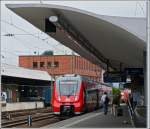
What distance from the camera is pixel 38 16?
57.8 ft

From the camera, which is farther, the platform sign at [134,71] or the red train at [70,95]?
the red train at [70,95]

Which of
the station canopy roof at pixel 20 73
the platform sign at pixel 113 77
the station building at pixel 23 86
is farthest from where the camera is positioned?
the station canopy roof at pixel 20 73

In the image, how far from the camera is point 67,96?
3500cm

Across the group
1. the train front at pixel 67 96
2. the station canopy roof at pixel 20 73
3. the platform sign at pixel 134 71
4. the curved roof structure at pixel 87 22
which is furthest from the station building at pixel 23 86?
the curved roof structure at pixel 87 22

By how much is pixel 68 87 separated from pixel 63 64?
2504 inches

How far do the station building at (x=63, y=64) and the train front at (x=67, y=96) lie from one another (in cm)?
5928

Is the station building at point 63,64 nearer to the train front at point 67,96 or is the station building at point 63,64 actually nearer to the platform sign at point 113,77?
the train front at point 67,96

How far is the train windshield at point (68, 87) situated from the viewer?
35219 millimetres

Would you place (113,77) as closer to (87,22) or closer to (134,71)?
(134,71)

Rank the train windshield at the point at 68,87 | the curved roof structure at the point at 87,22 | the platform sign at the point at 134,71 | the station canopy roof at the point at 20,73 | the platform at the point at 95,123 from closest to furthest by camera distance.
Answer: the curved roof structure at the point at 87,22, the platform at the point at 95,123, the platform sign at the point at 134,71, the train windshield at the point at 68,87, the station canopy roof at the point at 20,73

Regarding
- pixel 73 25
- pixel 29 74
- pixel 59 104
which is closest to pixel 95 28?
pixel 73 25

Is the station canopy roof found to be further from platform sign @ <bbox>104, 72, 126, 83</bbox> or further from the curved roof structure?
the curved roof structure

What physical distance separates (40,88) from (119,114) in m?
38.1

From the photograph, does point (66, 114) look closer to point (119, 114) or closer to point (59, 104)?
point (59, 104)
